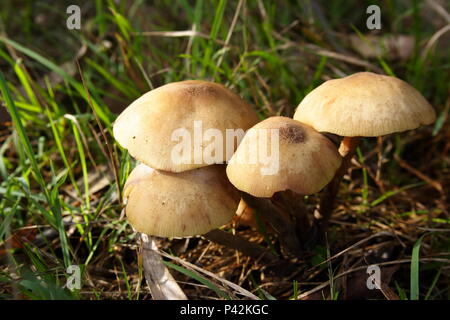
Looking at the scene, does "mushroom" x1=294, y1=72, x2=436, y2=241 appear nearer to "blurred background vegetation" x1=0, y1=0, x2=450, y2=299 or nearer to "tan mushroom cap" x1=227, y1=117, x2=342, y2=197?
"tan mushroom cap" x1=227, y1=117, x2=342, y2=197

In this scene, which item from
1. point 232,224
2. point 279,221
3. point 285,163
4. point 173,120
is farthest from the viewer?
point 232,224

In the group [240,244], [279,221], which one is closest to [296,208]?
[279,221]

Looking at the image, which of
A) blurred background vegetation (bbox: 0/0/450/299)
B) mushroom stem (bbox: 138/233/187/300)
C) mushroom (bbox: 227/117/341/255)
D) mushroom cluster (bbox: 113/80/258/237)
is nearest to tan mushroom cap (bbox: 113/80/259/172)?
mushroom cluster (bbox: 113/80/258/237)

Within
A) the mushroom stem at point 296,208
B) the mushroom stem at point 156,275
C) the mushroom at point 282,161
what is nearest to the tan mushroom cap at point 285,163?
the mushroom at point 282,161

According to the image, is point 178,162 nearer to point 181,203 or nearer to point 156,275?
point 181,203

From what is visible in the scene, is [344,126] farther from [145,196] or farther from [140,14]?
[140,14]

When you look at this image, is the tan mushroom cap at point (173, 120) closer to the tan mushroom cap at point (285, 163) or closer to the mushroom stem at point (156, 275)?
the tan mushroom cap at point (285, 163)

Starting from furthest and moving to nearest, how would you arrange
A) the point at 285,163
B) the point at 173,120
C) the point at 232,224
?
the point at 232,224 → the point at 173,120 → the point at 285,163
